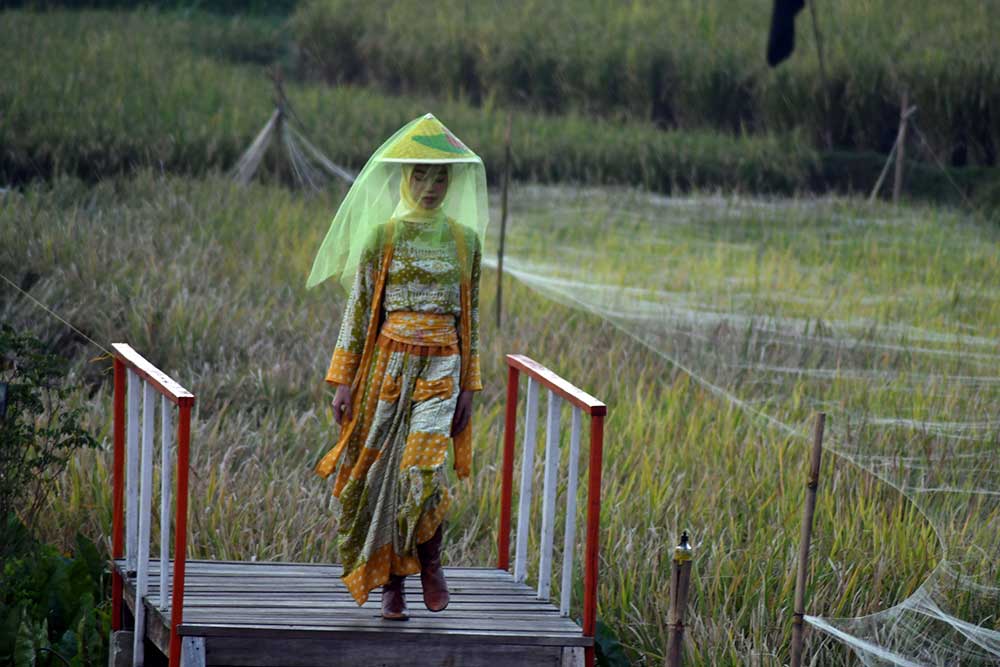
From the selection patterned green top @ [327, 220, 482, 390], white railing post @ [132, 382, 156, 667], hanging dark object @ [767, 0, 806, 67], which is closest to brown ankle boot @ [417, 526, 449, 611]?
patterned green top @ [327, 220, 482, 390]

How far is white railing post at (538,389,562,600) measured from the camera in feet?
15.2

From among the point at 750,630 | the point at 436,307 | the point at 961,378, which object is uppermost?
the point at 436,307

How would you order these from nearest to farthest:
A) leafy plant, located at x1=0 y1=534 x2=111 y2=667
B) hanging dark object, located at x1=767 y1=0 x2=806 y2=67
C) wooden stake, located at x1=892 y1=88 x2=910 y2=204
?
leafy plant, located at x1=0 y1=534 x2=111 y2=667, wooden stake, located at x1=892 y1=88 x2=910 y2=204, hanging dark object, located at x1=767 y1=0 x2=806 y2=67

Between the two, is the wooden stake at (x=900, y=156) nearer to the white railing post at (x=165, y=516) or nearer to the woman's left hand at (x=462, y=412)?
the woman's left hand at (x=462, y=412)

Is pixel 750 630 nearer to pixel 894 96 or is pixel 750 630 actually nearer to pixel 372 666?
pixel 372 666

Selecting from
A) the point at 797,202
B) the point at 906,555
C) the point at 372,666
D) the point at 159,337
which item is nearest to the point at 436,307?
the point at 372,666

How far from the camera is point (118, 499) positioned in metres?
4.79

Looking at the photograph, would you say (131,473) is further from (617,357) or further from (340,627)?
(617,357)

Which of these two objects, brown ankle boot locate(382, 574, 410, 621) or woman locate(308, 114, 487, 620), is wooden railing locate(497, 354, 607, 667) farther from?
brown ankle boot locate(382, 574, 410, 621)

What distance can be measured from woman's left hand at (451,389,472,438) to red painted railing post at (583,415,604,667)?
→ 0.36m

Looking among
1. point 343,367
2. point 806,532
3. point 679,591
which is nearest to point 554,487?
point 343,367

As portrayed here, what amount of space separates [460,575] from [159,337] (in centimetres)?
306

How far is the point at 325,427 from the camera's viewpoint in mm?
6559

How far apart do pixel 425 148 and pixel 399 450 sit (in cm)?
82
